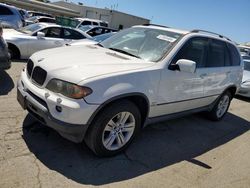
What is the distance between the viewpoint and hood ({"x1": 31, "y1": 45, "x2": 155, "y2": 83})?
140 inches

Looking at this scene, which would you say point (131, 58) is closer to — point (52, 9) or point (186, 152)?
point (186, 152)

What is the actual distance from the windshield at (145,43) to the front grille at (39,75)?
1430 millimetres

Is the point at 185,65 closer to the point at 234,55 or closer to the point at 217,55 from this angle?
the point at 217,55

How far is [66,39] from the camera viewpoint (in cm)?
1064

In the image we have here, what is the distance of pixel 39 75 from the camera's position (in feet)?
12.7

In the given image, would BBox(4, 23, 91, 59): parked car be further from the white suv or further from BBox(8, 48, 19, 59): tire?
the white suv

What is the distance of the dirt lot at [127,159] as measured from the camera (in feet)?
11.3

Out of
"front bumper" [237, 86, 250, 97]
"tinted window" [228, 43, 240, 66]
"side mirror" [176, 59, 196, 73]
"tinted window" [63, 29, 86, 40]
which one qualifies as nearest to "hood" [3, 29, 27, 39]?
"tinted window" [63, 29, 86, 40]

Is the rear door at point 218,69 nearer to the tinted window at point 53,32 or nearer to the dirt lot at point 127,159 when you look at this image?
the dirt lot at point 127,159

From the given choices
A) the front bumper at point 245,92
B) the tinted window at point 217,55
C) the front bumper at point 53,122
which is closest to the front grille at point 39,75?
the front bumper at point 53,122

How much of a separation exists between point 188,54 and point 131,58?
1055 millimetres

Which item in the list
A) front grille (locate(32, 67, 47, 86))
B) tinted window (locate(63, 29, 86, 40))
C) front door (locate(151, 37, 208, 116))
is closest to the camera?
front grille (locate(32, 67, 47, 86))

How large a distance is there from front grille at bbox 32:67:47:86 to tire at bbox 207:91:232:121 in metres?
3.97

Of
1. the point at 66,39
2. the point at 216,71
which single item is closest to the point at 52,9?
the point at 66,39
